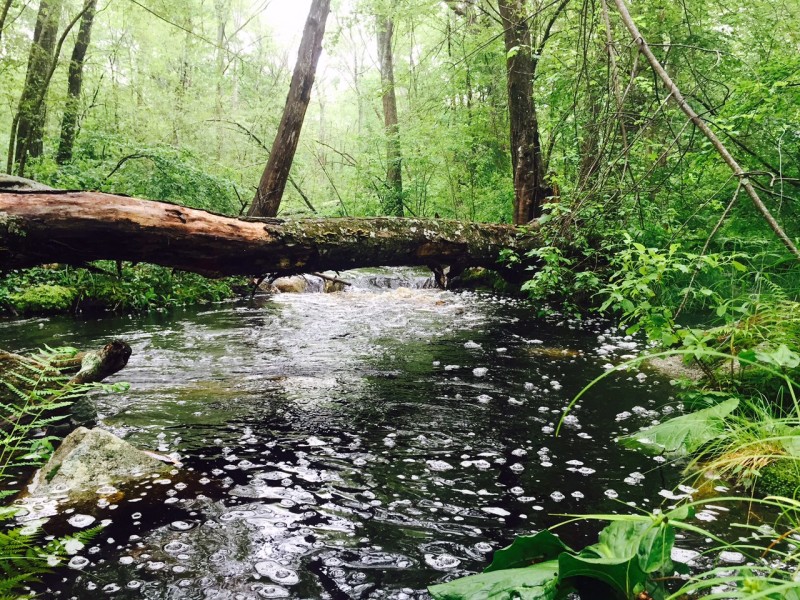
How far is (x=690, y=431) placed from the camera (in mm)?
2863

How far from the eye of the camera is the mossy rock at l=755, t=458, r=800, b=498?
2.54 meters

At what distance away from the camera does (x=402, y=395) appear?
182 inches

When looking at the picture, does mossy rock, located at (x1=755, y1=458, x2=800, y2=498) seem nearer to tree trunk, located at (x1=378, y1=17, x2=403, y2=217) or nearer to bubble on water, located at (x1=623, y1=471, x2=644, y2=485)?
bubble on water, located at (x1=623, y1=471, x2=644, y2=485)

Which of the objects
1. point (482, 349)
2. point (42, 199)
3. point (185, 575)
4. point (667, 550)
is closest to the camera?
point (667, 550)

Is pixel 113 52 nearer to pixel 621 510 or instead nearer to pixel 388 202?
pixel 388 202

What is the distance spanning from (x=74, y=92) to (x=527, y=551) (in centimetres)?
1581

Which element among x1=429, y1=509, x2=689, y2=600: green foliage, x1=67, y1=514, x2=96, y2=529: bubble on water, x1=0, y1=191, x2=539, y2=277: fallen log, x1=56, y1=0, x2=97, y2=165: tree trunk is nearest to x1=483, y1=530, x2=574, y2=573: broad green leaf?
x1=429, y1=509, x2=689, y2=600: green foliage

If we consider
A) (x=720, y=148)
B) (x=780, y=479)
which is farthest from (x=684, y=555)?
(x=720, y=148)

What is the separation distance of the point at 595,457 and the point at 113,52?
1735 centimetres

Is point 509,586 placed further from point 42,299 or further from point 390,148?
point 390,148

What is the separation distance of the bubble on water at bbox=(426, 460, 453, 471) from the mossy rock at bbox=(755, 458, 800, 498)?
65.6 inches

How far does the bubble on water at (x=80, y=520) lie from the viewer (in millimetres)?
2410

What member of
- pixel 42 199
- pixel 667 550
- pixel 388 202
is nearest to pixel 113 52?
pixel 388 202

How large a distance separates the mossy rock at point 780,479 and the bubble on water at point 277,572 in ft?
7.84
